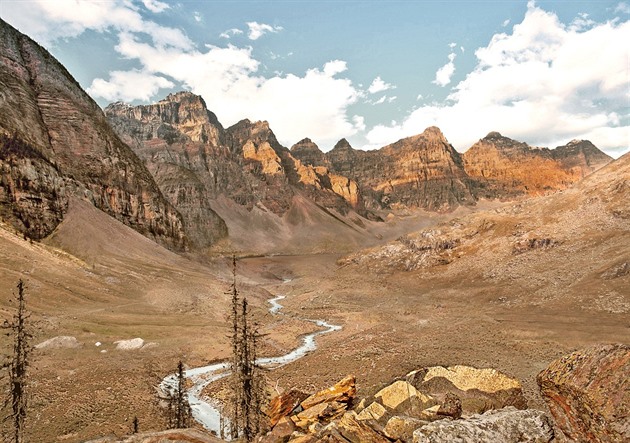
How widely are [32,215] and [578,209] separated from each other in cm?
12547

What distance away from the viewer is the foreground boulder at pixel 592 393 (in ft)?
20.4

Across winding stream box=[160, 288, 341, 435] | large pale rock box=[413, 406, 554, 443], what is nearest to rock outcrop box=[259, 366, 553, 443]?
large pale rock box=[413, 406, 554, 443]

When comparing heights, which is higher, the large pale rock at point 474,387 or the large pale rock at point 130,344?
the large pale rock at point 474,387

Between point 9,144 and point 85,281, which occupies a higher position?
point 9,144

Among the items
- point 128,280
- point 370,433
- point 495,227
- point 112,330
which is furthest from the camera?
point 495,227

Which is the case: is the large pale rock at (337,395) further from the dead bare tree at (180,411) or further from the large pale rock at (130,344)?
the large pale rock at (130,344)

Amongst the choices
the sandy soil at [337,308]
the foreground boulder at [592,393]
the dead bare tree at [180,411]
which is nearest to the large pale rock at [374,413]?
the foreground boulder at [592,393]

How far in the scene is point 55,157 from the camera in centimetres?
11288

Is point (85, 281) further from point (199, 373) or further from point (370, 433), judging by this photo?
point (370, 433)

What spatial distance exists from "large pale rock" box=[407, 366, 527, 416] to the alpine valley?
0.06 meters

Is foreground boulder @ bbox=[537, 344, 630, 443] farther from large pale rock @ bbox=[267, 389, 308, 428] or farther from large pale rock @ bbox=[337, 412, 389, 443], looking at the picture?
large pale rock @ bbox=[267, 389, 308, 428]

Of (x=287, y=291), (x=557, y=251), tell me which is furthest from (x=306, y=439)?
(x=287, y=291)

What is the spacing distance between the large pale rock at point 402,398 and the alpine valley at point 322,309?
5cm

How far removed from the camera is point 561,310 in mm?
55719
